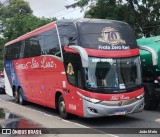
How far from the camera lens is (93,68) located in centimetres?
1248

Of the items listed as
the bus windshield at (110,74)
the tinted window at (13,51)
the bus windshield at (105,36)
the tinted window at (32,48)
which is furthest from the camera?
the tinted window at (13,51)

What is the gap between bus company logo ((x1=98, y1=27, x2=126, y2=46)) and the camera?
13.0 metres

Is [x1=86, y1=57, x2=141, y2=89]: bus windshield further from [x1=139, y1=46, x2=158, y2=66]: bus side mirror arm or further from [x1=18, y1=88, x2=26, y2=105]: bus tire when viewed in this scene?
[x1=18, y1=88, x2=26, y2=105]: bus tire

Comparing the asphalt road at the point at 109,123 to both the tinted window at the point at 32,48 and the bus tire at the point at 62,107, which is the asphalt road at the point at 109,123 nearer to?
the bus tire at the point at 62,107

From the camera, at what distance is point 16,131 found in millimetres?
11289

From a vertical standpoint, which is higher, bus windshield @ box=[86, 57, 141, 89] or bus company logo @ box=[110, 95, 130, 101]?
bus windshield @ box=[86, 57, 141, 89]

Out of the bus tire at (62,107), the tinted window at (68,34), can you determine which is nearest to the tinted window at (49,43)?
the tinted window at (68,34)

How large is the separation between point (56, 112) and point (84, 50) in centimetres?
486

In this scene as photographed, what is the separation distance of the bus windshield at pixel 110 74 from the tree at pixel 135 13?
1613 cm

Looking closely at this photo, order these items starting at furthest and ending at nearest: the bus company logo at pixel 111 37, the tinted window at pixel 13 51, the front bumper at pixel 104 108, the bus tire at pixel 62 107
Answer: the tinted window at pixel 13 51 < the bus tire at pixel 62 107 < the bus company logo at pixel 111 37 < the front bumper at pixel 104 108

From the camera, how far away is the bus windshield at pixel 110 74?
12.4m

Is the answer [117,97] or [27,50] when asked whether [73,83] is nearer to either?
[117,97]

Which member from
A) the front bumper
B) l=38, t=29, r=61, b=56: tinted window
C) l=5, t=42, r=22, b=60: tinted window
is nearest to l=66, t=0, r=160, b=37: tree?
l=5, t=42, r=22, b=60: tinted window

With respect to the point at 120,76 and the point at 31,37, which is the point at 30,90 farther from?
the point at 120,76
